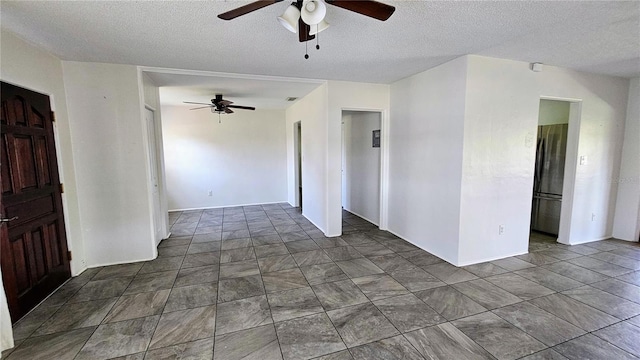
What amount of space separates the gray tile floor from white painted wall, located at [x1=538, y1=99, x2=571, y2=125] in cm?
209

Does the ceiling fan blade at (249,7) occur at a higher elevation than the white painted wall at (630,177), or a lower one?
higher

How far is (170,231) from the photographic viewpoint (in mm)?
4734

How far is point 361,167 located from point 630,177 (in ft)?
13.7

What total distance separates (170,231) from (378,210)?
3.77 metres

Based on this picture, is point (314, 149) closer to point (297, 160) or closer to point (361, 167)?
point (361, 167)

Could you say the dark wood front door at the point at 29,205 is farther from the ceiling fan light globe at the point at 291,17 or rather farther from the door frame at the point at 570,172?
the door frame at the point at 570,172

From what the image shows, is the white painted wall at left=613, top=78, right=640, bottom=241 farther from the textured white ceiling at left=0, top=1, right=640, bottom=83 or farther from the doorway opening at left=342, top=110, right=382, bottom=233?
the doorway opening at left=342, top=110, right=382, bottom=233

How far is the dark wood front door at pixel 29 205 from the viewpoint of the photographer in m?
2.26

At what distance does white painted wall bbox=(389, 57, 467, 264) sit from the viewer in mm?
3201

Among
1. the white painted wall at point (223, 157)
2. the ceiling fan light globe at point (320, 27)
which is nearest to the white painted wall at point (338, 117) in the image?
the ceiling fan light globe at point (320, 27)

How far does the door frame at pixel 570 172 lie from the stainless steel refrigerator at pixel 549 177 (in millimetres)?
203

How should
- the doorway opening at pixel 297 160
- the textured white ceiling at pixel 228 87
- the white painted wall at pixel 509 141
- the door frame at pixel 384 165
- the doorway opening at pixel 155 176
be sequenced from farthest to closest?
1. the doorway opening at pixel 297 160
2. the door frame at pixel 384 165
3. the doorway opening at pixel 155 176
4. the textured white ceiling at pixel 228 87
5. the white painted wall at pixel 509 141

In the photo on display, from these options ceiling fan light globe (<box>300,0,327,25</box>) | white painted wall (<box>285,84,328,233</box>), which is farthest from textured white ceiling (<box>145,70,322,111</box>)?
ceiling fan light globe (<box>300,0,327,25</box>)

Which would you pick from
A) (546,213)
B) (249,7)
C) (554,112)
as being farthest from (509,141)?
(249,7)
